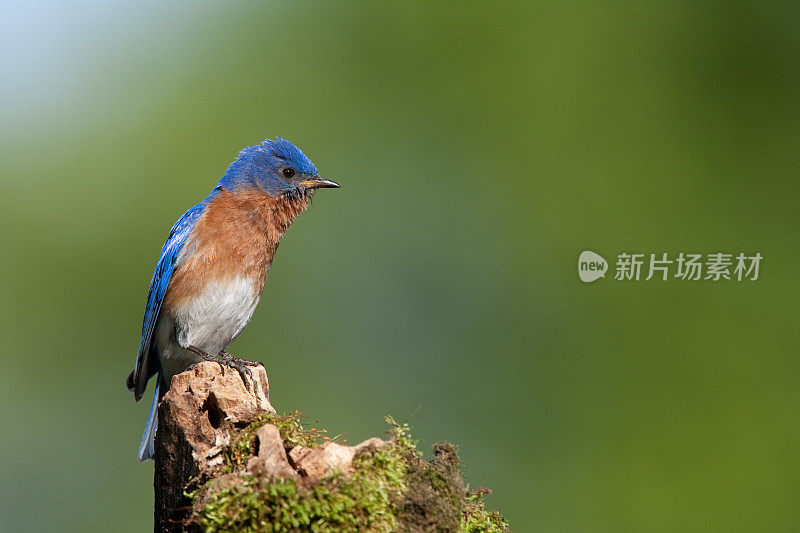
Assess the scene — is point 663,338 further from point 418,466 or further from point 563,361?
point 418,466

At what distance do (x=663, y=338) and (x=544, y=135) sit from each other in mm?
4491

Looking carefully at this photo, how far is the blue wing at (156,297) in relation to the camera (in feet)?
22.3

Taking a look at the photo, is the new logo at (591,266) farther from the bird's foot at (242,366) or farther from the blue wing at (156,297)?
the bird's foot at (242,366)

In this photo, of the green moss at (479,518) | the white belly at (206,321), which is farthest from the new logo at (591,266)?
the green moss at (479,518)

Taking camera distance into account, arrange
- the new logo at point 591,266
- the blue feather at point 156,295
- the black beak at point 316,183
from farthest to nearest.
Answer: the new logo at point 591,266, the black beak at point 316,183, the blue feather at point 156,295

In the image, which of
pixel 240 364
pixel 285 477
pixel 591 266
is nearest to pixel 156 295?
pixel 240 364

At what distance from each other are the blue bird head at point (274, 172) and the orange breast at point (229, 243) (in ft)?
0.42

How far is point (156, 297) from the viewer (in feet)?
22.6

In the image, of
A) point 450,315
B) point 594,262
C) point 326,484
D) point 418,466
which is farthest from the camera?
point 450,315

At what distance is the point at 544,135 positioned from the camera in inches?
631

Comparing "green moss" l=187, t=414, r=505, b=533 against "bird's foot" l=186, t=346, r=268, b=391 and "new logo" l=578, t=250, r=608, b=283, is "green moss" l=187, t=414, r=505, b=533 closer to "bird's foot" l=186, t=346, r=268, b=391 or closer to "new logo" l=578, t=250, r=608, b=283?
"bird's foot" l=186, t=346, r=268, b=391

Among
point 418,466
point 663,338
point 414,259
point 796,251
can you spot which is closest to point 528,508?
point 663,338

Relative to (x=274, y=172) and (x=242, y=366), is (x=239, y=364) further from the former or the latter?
(x=274, y=172)

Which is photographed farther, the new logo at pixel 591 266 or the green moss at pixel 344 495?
the new logo at pixel 591 266
